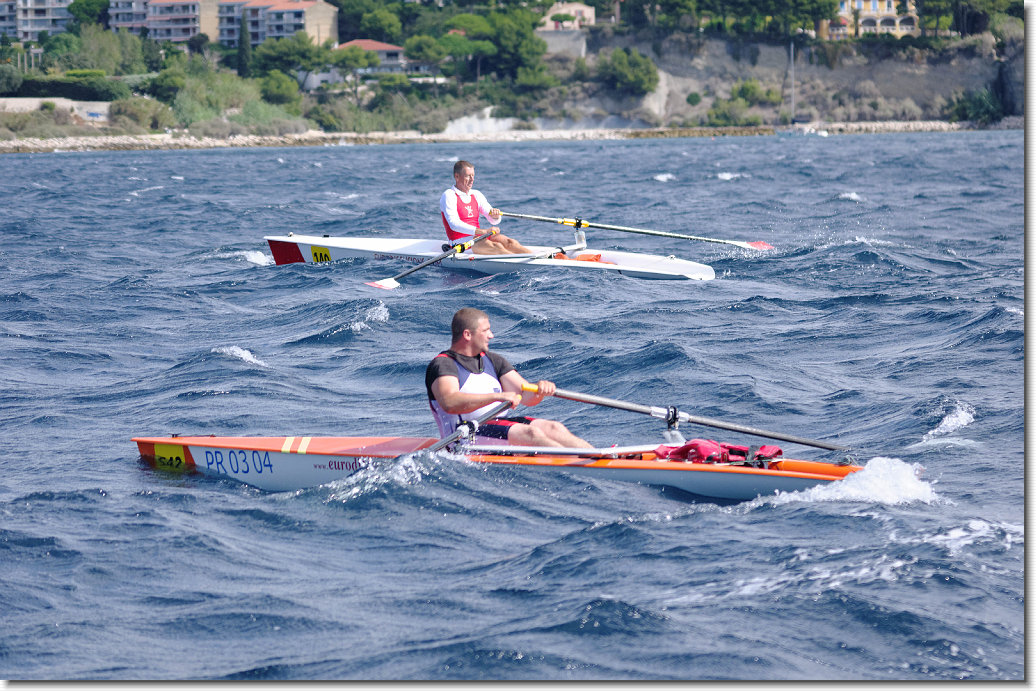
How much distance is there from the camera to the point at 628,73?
11150 cm

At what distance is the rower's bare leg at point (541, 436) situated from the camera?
24.2 feet

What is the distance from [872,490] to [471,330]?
2619 mm

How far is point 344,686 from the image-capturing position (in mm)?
4539

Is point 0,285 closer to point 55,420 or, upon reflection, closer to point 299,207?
point 55,420

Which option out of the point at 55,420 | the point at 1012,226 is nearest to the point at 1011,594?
the point at 55,420

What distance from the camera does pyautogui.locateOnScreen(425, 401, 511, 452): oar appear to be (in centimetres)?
698

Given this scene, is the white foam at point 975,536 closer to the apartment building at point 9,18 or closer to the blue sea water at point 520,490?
the blue sea water at point 520,490

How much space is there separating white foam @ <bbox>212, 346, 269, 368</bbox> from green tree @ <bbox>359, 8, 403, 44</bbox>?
122m

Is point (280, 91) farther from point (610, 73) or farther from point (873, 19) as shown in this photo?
point (873, 19)

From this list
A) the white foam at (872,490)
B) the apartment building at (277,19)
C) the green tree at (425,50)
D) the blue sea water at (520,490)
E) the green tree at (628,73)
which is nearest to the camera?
the blue sea water at (520,490)

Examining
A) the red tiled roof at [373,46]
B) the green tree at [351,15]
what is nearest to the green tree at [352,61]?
the red tiled roof at [373,46]

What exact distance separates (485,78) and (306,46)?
19.0 m

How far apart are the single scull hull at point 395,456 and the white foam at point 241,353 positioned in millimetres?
2813

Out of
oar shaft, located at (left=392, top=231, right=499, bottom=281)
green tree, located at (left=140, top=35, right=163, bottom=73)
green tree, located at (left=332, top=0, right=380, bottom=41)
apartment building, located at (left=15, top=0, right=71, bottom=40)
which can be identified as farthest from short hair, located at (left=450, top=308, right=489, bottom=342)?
apartment building, located at (left=15, top=0, right=71, bottom=40)
